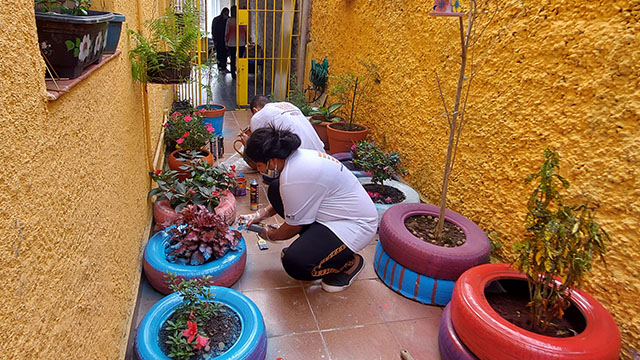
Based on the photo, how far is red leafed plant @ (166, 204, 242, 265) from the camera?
2562 millimetres

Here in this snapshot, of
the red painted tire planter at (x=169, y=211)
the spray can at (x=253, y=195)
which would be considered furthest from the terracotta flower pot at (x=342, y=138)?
the red painted tire planter at (x=169, y=211)

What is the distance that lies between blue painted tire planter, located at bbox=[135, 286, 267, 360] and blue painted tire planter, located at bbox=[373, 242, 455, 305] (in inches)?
42.3

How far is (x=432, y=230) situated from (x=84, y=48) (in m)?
2.40

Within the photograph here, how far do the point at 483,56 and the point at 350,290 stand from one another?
76.8 inches

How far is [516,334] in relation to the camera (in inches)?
73.0

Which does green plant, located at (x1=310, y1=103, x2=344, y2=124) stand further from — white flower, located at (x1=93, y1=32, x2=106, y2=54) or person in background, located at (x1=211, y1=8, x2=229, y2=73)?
person in background, located at (x1=211, y1=8, x2=229, y2=73)

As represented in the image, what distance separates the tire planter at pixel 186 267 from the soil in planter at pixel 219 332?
32 cm

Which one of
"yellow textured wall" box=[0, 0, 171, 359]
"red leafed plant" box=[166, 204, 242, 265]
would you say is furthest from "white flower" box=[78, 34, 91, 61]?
"red leafed plant" box=[166, 204, 242, 265]

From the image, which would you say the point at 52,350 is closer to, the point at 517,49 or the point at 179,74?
the point at 179,74

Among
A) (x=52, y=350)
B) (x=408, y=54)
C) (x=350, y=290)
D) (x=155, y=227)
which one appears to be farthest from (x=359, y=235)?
(x=408, y=54)

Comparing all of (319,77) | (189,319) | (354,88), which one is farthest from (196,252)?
(319,77)

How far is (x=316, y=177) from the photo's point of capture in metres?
2.53

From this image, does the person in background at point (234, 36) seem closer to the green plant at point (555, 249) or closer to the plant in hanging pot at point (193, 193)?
the plant in hanging pot at point (193, 193)

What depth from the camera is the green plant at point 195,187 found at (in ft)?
10.1
